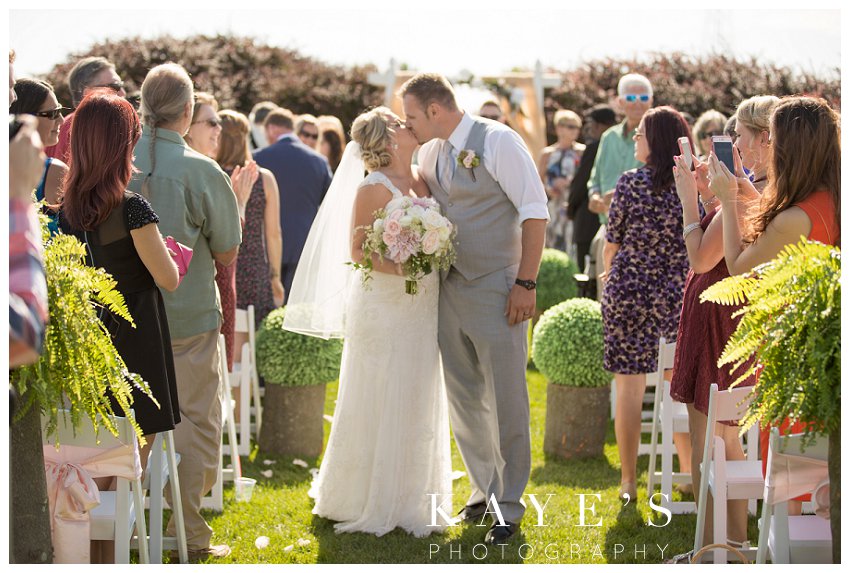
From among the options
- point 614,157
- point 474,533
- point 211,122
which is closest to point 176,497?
point 474,533

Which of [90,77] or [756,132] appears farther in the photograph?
[90,77]

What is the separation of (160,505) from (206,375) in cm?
85

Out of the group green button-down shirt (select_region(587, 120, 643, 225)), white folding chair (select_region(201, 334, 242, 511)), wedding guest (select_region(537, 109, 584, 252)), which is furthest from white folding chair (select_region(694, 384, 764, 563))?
wedding guest (select_region(537, 109, 584, 252))

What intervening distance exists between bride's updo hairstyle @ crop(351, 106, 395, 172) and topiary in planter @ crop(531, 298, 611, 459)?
1.96 metres

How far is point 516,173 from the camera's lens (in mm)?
5059

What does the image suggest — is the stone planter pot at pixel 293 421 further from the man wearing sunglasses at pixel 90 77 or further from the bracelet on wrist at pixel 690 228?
the bracelet on wrist at pixel 690 228

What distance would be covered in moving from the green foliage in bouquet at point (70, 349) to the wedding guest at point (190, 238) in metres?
1.40

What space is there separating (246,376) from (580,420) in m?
2.19

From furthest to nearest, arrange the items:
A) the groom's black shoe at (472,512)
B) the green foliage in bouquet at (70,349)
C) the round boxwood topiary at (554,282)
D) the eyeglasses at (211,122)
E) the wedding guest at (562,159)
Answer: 1. the wedding guest at (562,159)
2. the round boxwood topiary at (554,282)
3. the eyeglasses at (211,122)
4. the groom's black shoe at (472,512)
5. the green foliage in bouquet at (70,349)

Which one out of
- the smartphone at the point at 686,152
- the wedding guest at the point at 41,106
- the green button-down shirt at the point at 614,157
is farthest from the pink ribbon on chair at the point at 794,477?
the green button-down shirt at the point at 614,157

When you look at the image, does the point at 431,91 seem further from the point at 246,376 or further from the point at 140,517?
the point at 140,517

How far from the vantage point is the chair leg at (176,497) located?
4246 millimetres

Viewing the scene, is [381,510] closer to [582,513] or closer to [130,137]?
[582,513]

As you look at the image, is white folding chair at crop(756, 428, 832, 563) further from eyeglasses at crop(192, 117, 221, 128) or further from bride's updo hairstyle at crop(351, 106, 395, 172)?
→ eyeglasses at crop(192, 117, 221, 128)
